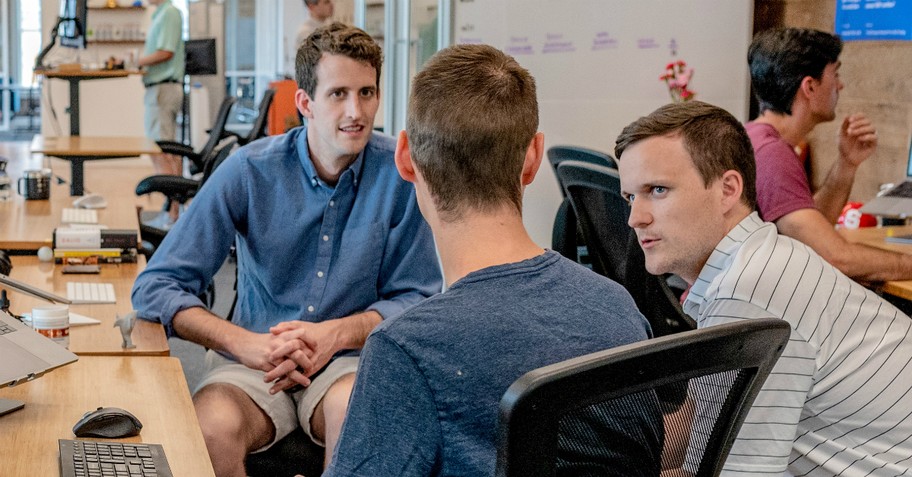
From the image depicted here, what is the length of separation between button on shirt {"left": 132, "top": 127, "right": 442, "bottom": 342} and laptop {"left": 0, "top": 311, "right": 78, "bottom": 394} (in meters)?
0.64

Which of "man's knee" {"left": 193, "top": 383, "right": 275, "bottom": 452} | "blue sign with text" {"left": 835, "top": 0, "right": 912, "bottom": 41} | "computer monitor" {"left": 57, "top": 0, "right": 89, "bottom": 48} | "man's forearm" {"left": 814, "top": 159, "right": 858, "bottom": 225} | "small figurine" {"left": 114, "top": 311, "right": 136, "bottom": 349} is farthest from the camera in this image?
"computer monitor" {"left": 57, "top": 0, "right": 89, "bottom": 48}

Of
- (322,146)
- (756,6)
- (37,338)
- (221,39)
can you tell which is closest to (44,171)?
(322,146)

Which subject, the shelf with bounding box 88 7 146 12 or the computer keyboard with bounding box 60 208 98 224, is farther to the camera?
the shelf with bounding box 88 7 146 12

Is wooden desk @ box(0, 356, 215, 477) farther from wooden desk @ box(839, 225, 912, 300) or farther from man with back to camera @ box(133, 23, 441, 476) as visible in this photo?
wooden desk @ box(839, 225, 912, 300)

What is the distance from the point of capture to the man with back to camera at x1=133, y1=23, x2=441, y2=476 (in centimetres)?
226

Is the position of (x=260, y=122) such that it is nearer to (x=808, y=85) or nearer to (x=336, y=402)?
(x=808, y=85)

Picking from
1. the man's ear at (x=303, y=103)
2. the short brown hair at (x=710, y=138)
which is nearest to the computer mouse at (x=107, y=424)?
the short brown hair at (x=710, y=138)

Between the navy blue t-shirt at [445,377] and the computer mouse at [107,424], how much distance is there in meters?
0.57

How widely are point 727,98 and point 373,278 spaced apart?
3.46 metres

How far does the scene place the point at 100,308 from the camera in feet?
7.52

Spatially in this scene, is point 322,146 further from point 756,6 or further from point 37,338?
point 756,6

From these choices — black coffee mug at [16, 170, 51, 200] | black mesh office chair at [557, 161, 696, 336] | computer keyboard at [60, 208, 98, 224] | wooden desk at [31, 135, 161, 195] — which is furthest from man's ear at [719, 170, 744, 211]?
wooden desk at [31, 135, 161, 195]

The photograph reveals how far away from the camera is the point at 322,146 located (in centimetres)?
238

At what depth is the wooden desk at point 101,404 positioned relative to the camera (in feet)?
4.66
